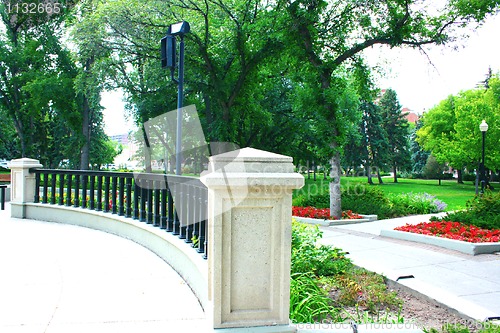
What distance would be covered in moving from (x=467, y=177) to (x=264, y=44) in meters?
50.4

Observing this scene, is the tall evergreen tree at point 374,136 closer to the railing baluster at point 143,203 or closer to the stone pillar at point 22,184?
the stone pillar at point 22,184

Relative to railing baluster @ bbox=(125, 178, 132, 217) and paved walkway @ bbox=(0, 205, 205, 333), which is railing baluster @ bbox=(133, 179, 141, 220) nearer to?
railing baluster @ bbox=(125, 178, 132, 217)

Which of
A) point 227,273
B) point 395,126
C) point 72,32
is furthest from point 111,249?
point 395,126

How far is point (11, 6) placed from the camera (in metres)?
31.0

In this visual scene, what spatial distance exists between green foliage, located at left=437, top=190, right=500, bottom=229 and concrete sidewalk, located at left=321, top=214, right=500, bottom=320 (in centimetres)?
202

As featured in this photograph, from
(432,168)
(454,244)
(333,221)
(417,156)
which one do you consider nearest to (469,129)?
(432,168)

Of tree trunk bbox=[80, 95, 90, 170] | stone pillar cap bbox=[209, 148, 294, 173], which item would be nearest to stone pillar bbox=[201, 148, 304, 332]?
stone pillar cap bbox=[209, 148, 294, 173]

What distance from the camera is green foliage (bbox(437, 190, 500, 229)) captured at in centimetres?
990

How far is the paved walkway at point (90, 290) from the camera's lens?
3.78 metres

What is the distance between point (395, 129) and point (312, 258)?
49.8 meters

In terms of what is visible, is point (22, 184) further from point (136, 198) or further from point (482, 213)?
point (482, 213)

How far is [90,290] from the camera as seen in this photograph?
15.5 ft

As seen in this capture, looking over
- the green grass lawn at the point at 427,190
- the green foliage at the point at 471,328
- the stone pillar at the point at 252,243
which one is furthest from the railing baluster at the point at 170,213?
the green grass lawn at the point at 427,190

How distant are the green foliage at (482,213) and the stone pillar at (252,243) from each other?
8.34 meters
